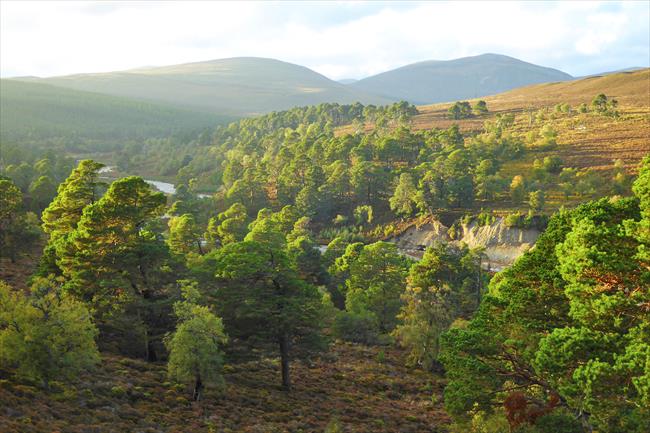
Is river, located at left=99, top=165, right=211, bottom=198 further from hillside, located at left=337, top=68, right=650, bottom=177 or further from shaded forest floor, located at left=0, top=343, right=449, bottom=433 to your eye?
shaded forest floor, located at left=0, top=343, right=449, bottom=433

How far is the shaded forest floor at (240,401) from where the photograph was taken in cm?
2586

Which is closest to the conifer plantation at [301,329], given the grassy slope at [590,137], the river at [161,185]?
the grassy slope at [590,137]

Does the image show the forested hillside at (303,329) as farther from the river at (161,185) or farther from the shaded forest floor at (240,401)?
the river at (161,185)

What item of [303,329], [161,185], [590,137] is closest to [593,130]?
[590,137]

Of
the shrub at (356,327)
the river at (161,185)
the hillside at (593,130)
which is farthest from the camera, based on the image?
the river at (161,185)

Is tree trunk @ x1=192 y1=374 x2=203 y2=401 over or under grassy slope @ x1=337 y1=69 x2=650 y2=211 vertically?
under

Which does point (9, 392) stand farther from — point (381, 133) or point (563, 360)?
point (381, 133)

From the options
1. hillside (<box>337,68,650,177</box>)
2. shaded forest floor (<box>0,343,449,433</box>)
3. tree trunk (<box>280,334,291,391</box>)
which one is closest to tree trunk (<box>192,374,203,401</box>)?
shaded forest floor (<box>0,343,449,433</box>)

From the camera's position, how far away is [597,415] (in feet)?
57.2

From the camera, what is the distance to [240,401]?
33.6 meters

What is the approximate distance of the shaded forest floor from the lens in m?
25.9

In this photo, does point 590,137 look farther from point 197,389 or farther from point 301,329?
point 197,389

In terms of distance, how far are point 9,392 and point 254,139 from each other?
173m

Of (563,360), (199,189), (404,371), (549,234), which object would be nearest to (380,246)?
(404,371)
